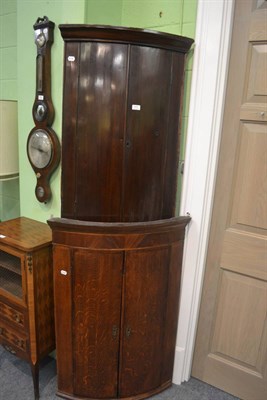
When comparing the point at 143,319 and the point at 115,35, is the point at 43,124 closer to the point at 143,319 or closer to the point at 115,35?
the point at 115,35

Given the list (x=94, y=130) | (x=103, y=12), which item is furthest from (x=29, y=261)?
(x=103, y=12)

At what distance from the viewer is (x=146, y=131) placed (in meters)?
1.35

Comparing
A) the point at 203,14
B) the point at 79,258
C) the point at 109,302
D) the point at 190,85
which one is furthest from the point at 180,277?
the point at 203,14

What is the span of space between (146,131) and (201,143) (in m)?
0.29

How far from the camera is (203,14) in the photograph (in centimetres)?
135

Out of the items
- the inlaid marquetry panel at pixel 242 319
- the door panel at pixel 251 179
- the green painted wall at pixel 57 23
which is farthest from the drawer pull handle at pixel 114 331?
the door panel at pixel 251 179

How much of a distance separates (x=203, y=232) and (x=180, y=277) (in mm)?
264

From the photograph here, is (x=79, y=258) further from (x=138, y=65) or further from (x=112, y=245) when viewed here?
(x=138, y=65)

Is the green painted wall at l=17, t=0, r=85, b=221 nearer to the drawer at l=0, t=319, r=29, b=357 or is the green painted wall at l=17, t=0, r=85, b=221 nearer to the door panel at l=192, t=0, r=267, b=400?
the drawer at l=0, t=319, r=29, b=357

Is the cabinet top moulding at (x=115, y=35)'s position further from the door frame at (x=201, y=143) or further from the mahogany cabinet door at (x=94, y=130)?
the door frame at (x=201, y=143)

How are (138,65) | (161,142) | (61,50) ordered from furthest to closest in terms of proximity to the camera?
(61,50) < (161,142) < (138,65)

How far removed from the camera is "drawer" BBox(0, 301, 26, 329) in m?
1.59

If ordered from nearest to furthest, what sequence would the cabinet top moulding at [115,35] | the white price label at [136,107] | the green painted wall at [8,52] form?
the cabinet top moulding at [115,35], the white price label at [136,107], the green painted wall at [8,52]

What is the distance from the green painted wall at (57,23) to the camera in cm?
144
